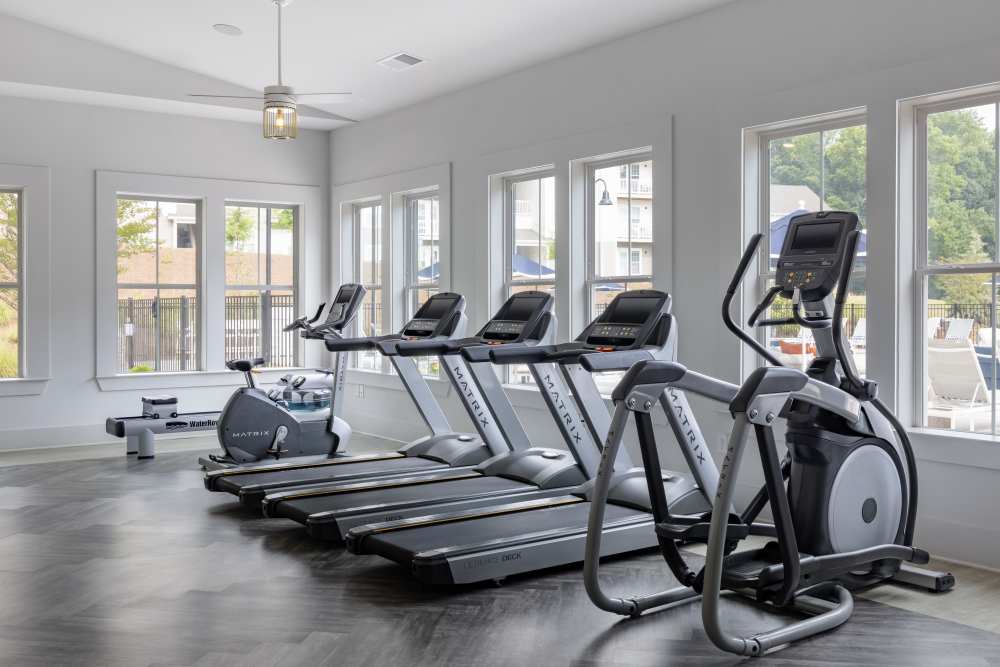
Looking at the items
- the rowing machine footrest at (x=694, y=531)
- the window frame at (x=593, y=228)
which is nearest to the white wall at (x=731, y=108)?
the window frame at (x=593, y=228)

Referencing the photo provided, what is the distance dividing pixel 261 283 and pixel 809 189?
566 centimetres

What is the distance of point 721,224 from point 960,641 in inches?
106

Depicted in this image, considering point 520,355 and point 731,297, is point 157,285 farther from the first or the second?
point 731,297

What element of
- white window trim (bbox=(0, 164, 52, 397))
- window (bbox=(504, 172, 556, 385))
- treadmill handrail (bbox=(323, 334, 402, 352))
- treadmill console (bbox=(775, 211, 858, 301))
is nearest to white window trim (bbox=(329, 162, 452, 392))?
window (bbox=(504, 172, 556, 385))

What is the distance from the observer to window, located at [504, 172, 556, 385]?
680 centimetres

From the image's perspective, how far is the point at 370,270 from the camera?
8.98 m

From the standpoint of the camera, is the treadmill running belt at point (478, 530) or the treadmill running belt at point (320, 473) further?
the treadmill running belt at point (320, 473)

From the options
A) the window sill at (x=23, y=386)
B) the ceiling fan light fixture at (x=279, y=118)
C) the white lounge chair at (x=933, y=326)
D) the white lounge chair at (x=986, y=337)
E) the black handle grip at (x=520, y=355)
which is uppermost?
the ceiling fan light fixture at (x=279, y=118)

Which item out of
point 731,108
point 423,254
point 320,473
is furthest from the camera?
point 423,254

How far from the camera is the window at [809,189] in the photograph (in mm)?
4832

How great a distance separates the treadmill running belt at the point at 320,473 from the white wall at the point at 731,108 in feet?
3.42

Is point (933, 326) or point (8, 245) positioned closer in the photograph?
point (933, 326)

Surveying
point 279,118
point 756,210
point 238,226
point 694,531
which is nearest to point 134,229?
point 238,226

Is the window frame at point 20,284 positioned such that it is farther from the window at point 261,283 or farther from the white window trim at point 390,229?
the white window trim at point 390,229
